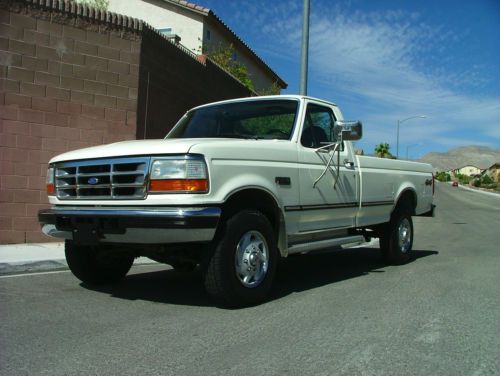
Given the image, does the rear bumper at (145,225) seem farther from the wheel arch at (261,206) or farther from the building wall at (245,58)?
the building wall at (245,58)

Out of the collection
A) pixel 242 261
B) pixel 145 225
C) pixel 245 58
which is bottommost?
pixel 242 261

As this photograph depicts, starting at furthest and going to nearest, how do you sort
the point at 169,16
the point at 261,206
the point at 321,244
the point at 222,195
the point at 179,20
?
1. the point at 169,16
2. the point at 179,20
3. the point at 321,244
4. the point at 261,206
5. the point at 222,195

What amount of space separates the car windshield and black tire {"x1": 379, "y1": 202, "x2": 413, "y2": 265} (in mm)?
2873

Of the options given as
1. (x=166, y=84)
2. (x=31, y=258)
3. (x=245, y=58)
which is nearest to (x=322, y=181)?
(x=31, y=258)

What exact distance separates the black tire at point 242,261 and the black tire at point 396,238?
3.22m

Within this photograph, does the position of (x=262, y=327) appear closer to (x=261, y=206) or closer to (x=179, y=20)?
(x=261, y=206)

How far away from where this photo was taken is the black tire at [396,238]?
26.9 feet

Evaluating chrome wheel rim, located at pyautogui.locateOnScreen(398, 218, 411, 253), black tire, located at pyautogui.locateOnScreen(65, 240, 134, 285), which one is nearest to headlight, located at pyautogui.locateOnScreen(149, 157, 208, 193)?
black tire, located at pyautogui.locateOnScreen(65, 240, 134, 285)

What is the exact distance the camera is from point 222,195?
4.88 meters

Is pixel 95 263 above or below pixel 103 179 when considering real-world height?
below

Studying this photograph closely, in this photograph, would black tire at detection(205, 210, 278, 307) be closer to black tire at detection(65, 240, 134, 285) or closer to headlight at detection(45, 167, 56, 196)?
black tire at detection(65, 240, 134, 285)

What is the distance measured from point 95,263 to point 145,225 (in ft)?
5.87

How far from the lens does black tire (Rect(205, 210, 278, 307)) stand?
A: 16.2 ft

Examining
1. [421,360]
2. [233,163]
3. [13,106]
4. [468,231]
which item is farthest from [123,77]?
[468,231]
